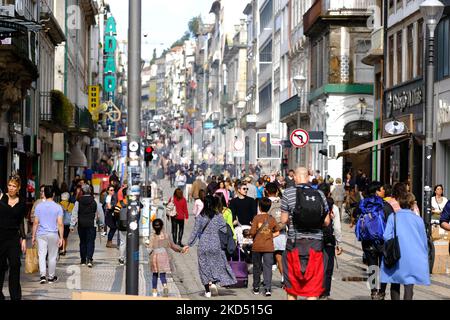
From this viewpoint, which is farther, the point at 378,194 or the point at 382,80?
the point at 382,80

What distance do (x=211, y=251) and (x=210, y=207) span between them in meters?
0.66

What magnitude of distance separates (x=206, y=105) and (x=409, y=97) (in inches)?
4741

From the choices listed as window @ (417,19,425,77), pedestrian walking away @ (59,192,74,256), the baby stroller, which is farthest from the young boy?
window @ (417,19,425,77)

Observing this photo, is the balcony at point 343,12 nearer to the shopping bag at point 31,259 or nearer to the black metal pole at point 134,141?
the shopping bag at point 31,259

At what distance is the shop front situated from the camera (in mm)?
39969

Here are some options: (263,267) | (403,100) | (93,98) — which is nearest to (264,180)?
(403,100)

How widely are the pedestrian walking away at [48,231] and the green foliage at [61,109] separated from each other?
27934 millimetres

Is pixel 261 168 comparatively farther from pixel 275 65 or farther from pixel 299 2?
pixel 299 2

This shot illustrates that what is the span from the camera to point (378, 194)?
17625 mm

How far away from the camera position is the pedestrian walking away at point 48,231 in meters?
20.8

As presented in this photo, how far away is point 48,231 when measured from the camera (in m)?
21.0

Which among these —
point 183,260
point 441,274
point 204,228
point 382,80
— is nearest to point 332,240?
point 204,228

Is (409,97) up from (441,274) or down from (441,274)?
up

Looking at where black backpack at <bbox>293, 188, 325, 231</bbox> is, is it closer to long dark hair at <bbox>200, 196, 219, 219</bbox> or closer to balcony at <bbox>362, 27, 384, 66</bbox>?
long dark hair at <bbox>200, 196, 219, 219</bbox>
